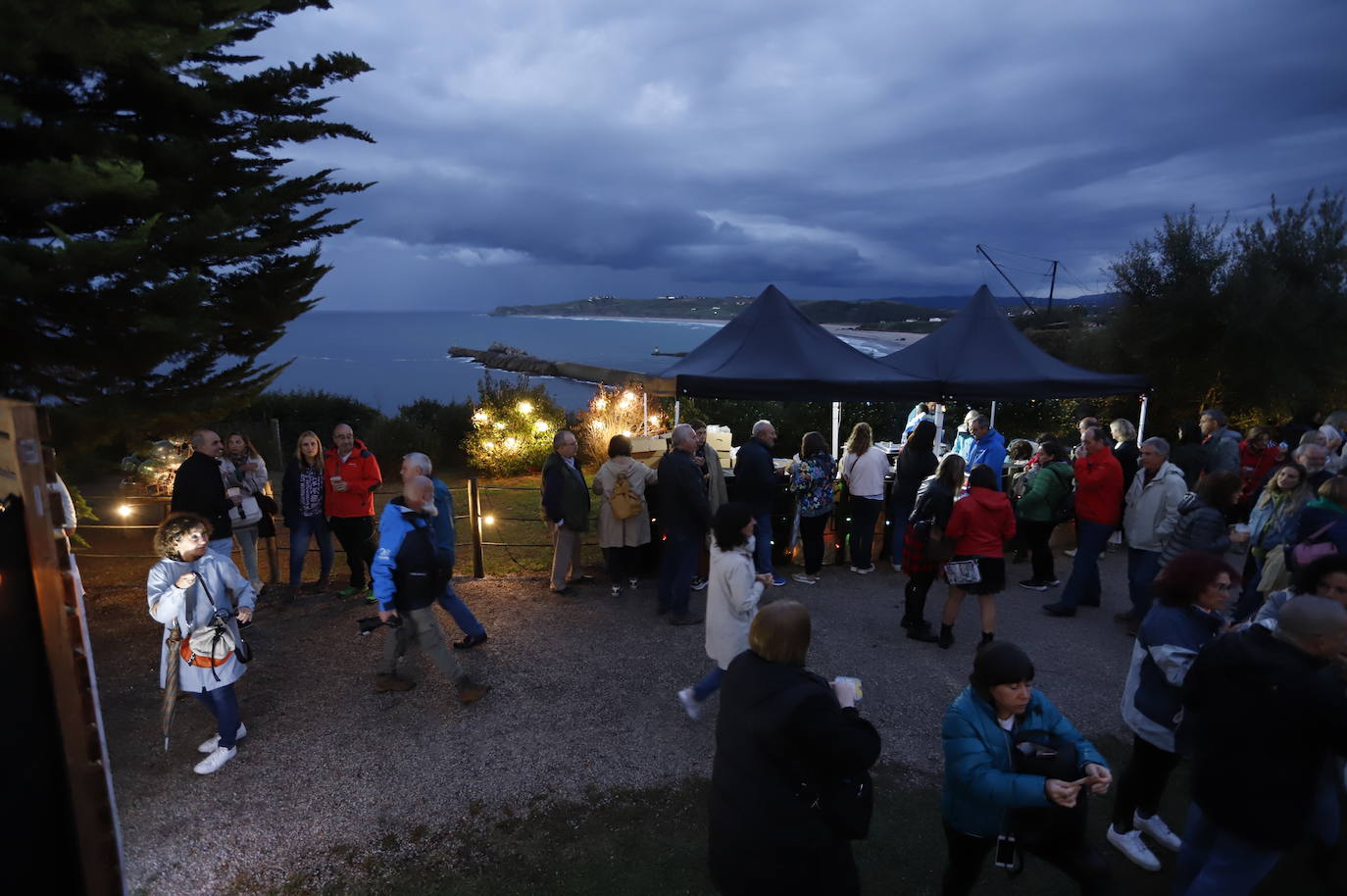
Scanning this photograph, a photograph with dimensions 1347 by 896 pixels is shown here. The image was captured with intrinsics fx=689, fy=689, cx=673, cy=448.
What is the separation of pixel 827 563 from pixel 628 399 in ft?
28.2

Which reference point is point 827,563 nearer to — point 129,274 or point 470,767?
point 470,767

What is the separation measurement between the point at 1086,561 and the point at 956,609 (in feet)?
5.79

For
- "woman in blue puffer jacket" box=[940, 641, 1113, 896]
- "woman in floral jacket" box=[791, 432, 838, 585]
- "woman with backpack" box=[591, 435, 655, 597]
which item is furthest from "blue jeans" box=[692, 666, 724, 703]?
"woman in floral jacket" box=[791, 432, 838, 585]

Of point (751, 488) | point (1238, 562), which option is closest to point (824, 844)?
point (751, 488)

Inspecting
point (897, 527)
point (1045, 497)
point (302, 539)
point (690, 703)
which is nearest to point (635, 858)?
point (690, 703)

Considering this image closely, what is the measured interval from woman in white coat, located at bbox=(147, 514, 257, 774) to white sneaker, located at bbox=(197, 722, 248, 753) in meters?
0.09

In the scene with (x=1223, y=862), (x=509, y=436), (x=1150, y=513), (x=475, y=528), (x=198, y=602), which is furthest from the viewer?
(x=509, y=436)

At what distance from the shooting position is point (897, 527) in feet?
25.6

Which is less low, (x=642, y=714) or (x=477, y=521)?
(x=477, y=521)

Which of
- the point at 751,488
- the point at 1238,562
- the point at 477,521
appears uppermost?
the point at 751,488

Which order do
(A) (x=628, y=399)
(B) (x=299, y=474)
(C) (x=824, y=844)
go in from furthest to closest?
(A) (x=628, y=399) → (B) (x=299, y=474) → (C) (x=824, y=844)

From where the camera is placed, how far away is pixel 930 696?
16.6 feet

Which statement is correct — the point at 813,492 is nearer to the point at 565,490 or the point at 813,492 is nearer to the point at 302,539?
the point at 565,490

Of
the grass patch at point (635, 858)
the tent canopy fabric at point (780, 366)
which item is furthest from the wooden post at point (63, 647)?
the tent canopy fabric at point (780, 366)
